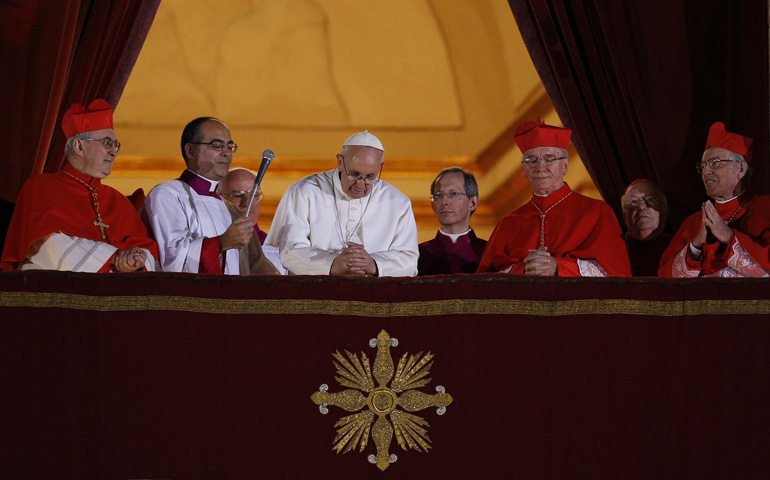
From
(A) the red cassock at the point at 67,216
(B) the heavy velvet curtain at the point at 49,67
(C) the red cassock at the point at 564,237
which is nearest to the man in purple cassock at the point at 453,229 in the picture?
(C) the red cassock at the point at 564,237

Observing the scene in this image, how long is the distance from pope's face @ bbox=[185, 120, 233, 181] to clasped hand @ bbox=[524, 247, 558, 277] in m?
1.33

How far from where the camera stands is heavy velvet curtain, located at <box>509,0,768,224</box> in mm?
4238

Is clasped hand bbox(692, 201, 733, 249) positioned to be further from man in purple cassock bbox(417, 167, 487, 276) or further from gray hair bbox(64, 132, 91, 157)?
gray hair bbox(64, 132, 91, 157)

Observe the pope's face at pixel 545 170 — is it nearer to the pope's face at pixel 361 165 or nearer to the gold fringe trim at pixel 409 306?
the pope's face at pixel 361 165

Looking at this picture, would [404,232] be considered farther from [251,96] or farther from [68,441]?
[251,96]

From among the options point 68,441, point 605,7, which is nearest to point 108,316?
point 68,441

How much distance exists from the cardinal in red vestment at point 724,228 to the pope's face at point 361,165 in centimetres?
126

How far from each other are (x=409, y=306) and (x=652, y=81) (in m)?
2.20

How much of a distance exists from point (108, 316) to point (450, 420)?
112cm

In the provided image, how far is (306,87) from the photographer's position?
19.0 feet

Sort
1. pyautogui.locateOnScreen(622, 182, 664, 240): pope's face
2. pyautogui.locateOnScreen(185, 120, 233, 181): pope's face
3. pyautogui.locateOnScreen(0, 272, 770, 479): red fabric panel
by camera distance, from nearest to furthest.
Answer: pyautogui.locateOnScreen(0, 272, 770, 479): red fabric panel < pyautogui.locateOnScreen(185, 120, 233, 181): pope's face < pyautogui.locateOnScreen(622, 182, 664, 240): pope's face

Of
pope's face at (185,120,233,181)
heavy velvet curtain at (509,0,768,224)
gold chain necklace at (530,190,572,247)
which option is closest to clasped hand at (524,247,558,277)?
gold chain necklace at (530,190,572,247)

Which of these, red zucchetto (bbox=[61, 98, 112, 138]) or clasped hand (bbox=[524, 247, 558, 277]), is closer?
clasped hand (bbox=[524, 247, 558, 277])

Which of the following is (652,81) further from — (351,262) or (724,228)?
(351,262)
